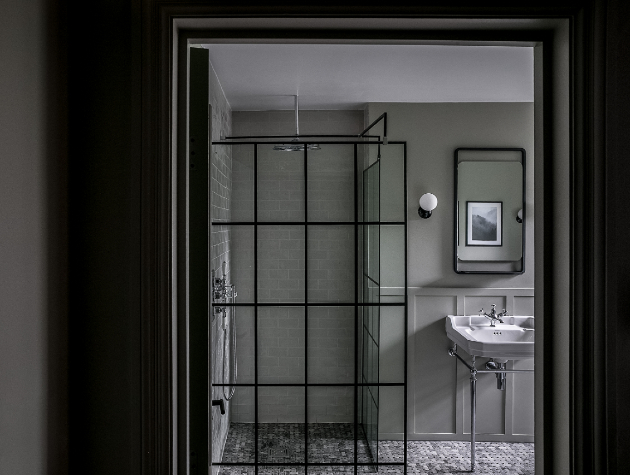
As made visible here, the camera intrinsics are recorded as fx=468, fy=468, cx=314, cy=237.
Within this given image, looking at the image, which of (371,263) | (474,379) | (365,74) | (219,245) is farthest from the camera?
(474,379)

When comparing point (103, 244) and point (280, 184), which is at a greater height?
point (280, 184)

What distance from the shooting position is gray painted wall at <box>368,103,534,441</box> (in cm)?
327

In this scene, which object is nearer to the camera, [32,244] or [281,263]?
[32,244]

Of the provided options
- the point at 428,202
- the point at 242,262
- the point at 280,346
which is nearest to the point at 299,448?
the point at 280,346

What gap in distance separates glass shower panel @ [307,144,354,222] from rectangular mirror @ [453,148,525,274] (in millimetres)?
1234

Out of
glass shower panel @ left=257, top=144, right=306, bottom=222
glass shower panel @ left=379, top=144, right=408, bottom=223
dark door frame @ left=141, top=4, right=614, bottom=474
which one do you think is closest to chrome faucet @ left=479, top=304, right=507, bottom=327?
glass shower panel @ left=379, top=144, right=408, bottom=223

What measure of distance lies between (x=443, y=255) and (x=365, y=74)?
1367mm

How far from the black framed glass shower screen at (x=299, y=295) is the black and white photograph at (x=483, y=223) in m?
1.19

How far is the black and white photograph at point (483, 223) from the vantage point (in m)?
3.27

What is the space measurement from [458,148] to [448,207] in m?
0.41

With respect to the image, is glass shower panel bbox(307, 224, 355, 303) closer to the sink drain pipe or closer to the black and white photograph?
the sink drain pipe

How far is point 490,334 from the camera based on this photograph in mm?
3133

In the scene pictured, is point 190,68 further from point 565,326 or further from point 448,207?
point 448,207

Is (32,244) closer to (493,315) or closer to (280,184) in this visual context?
(280,184)
